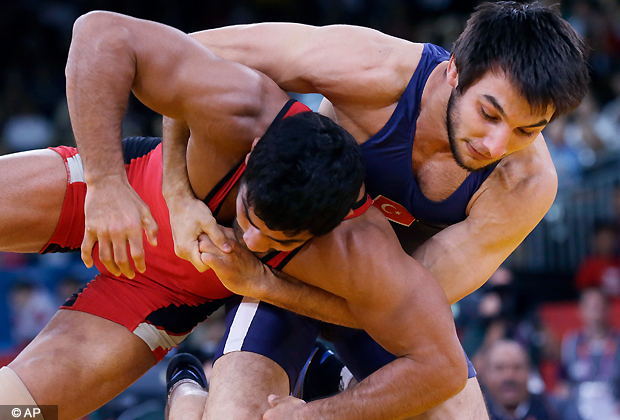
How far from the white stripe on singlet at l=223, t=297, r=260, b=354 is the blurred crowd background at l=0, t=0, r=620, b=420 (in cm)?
158

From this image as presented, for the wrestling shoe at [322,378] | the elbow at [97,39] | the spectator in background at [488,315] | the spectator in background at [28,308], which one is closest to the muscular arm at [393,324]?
the wrestling shoe at [322,378]

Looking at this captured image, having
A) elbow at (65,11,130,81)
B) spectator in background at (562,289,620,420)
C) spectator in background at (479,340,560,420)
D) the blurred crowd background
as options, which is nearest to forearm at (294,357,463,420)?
elbow at (65,11,130,81)

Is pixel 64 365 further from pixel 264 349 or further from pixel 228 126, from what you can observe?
pixel 228 126

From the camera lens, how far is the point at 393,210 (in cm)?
266

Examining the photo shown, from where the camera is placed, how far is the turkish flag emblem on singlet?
2625mm

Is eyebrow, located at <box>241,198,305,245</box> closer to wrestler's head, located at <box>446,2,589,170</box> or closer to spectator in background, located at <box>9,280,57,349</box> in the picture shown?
wrestler's head, located at <box>446,2,589,170</box>

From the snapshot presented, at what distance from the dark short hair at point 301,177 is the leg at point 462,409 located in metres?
0.96

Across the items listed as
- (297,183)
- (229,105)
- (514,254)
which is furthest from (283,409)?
(514,254)

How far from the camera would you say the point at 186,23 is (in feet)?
31.6

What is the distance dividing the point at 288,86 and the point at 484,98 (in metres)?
0.69

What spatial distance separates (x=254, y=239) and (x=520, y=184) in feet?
3.50

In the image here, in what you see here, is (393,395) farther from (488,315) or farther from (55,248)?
(488,315)

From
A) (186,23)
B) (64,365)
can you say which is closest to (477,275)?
(64,365)

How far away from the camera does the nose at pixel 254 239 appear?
2133mm
